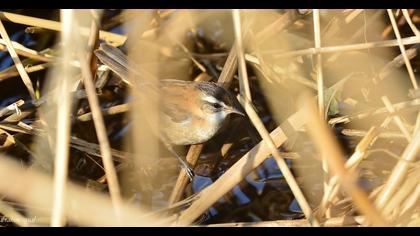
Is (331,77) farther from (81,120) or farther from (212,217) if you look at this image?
(81,120)

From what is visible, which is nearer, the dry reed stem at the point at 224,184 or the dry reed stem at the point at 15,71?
the dry reed stem at the point at 224,184

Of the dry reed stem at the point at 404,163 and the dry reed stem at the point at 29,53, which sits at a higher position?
the dry reed stem at the point at 29,53

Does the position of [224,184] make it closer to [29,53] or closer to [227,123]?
[227,123]

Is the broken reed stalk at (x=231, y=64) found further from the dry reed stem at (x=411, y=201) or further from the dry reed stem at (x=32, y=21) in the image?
the dry reed stem at (x=411, y=201)

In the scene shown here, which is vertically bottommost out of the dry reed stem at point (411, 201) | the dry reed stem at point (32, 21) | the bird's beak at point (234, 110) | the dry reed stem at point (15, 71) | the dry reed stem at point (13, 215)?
the dry reed stem at point (411, 201)

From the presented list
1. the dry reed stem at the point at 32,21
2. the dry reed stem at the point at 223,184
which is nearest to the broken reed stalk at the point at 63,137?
the dry reed stem at the point at 223,184

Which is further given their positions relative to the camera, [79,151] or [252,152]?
[79,151]

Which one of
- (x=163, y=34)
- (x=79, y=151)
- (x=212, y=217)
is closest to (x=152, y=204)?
(x=212, y=217)
